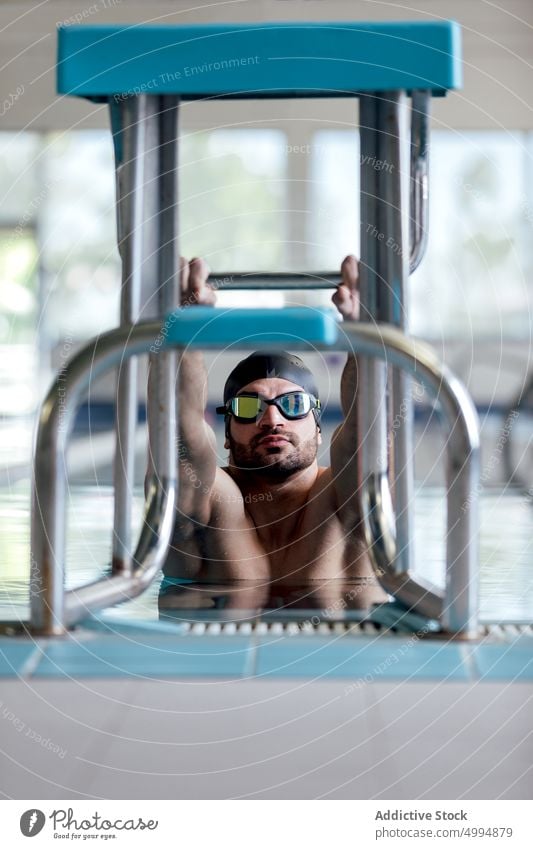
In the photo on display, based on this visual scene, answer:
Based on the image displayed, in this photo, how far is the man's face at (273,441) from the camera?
4.15 feet

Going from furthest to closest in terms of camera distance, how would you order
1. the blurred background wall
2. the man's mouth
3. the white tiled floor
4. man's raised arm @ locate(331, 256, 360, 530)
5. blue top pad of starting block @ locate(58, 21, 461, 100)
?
the blurred background wall, the man's mouth, man's raised arm @ locate(331, 256, 360, 530), blue top pad of starting block @ locate(58, 21, 461, 100), the white tiled floor

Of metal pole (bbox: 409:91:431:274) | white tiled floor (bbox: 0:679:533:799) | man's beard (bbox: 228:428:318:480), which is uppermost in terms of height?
metal pole (bbox: 409:91:431:274)

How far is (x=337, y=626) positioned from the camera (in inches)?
32.1

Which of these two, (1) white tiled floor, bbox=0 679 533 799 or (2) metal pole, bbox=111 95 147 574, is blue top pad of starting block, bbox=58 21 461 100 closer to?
(2) metal pole, bbox=111 95 147 574

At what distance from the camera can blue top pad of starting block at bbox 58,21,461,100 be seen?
83cm

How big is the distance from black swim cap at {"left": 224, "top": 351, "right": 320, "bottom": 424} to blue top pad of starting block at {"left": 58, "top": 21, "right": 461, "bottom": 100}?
0.45 m

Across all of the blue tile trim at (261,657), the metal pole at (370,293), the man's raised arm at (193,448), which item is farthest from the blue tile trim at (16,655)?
the man's raised arm at (193,448)

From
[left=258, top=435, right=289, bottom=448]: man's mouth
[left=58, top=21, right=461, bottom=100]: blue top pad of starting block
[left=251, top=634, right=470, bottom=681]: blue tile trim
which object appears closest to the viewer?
[left=251, top=634, right=470, bottom=681]: blue tile trim

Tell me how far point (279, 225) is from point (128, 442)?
18.6 ft

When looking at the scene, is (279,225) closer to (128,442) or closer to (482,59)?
(482,59)

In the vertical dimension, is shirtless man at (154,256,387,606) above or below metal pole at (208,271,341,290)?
below

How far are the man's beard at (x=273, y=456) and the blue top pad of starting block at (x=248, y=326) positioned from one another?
0.54 metres

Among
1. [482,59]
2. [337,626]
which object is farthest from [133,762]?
[482,59]

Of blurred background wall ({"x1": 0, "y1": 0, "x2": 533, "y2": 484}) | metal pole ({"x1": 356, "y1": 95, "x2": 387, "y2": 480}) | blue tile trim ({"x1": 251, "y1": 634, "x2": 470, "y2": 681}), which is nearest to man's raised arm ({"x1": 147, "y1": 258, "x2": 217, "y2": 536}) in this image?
metal pole ({"x1": 356, "y1": 95, "x2": 387, "y2": 480})
